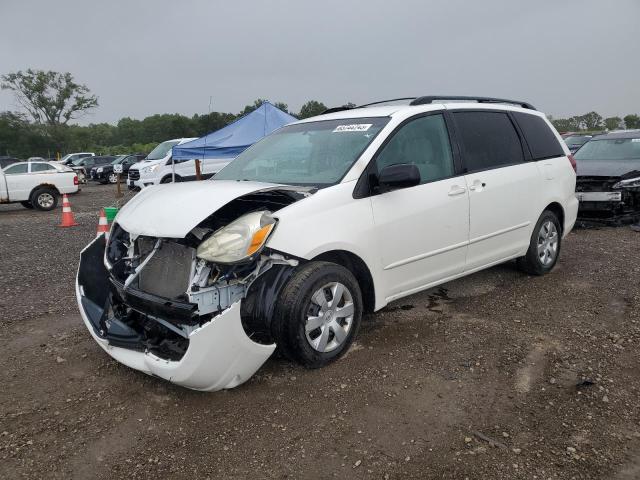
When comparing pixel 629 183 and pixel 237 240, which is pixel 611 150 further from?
pixel 237 240

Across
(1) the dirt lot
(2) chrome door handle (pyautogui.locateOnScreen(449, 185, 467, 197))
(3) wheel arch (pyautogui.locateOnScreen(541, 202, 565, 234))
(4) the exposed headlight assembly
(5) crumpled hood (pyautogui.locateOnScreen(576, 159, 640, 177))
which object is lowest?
(1) the dirt lot

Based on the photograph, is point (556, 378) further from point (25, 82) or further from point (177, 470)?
point (25, 82)

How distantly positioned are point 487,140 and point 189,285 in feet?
9.92

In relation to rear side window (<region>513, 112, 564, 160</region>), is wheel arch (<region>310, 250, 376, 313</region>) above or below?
below

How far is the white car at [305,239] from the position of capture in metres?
2.81

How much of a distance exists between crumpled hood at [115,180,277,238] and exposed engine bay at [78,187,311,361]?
0.42 ft

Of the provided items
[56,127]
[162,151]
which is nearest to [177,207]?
[162,151]

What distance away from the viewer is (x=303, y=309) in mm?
2969

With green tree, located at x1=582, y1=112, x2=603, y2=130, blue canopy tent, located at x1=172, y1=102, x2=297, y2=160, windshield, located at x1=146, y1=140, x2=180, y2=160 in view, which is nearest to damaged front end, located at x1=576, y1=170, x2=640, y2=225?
blue canopy tent, located at x1=172, y1=102, x2=297, y2=160

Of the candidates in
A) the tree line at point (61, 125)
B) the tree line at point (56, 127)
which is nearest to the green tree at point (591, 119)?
the tree line at point (61, 125)

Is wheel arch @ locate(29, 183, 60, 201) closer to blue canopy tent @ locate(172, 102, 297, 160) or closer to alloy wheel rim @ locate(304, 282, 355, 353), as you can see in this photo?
blue canopy tent @ locate(172, 102, 297, 160)

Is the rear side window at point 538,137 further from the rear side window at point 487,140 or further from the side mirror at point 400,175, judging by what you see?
the side mirror at point 400,175

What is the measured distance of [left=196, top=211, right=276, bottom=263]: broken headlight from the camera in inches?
109

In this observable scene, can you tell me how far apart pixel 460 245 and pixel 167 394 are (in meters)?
2.51
